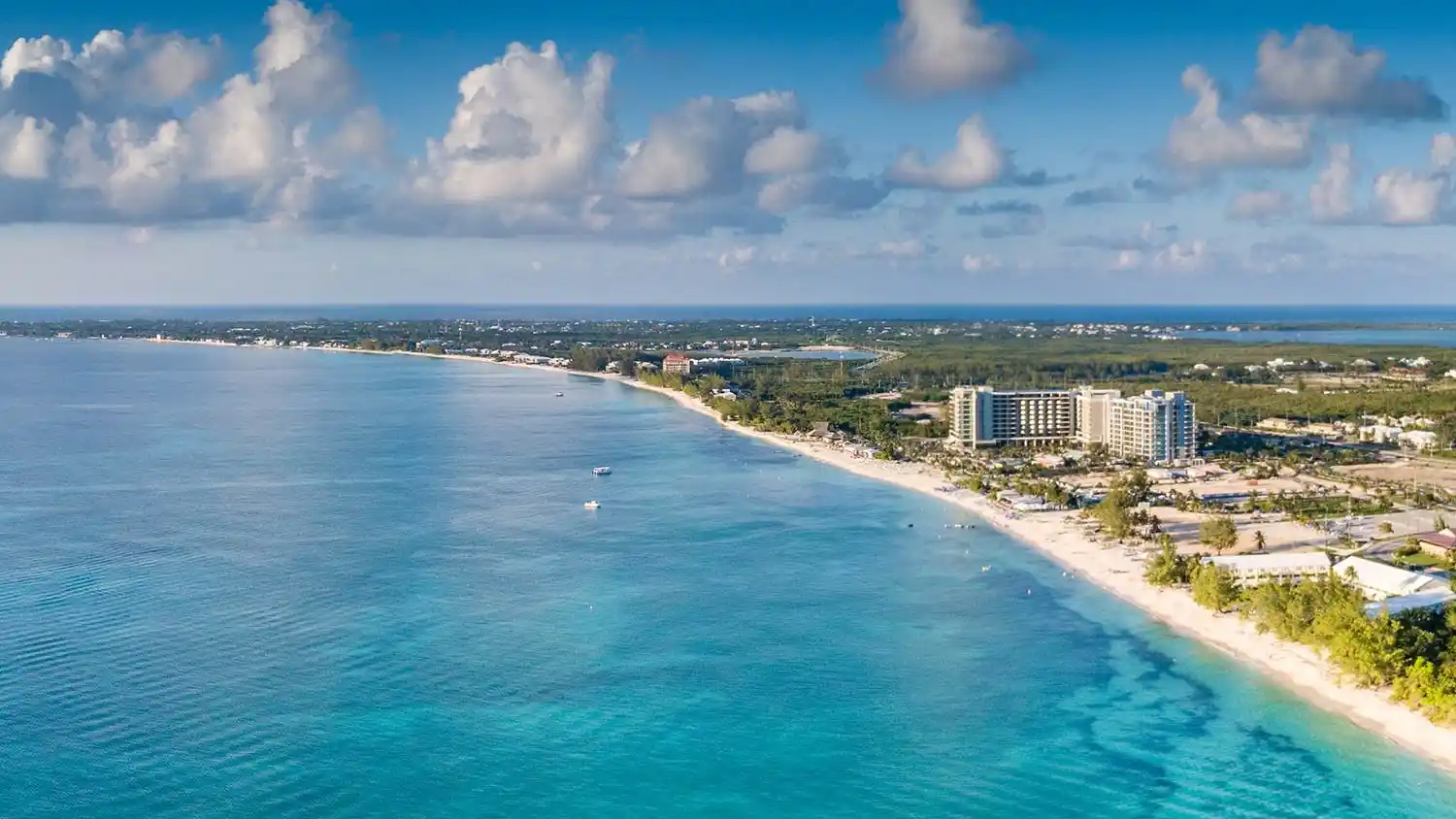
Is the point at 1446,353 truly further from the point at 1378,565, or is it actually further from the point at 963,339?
A: the point at 1378,565

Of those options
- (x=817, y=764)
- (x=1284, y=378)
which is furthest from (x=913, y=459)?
(x=1284, y=378)

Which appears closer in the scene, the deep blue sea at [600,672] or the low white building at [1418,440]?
the deep blue sea at [600,672]

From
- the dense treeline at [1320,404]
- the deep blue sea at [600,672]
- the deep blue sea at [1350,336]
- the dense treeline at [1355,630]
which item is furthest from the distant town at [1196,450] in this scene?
the deep blue sea at [1350,336]

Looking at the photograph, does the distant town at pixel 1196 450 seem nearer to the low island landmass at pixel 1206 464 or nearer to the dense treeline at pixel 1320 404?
the low island landmass at pixel 1206 464

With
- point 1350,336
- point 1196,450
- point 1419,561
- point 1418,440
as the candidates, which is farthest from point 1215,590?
point 1350,336

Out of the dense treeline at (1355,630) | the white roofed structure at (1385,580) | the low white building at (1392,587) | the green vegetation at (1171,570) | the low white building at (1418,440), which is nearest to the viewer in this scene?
the dense treeline at (1355,630)

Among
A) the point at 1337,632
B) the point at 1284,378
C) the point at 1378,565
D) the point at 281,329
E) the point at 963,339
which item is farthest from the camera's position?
the point at 281,329

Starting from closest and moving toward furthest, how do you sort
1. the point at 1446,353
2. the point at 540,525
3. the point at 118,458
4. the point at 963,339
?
1. the point at 540,525
2. the point at 118,458
3. the point at 1446,353
4. the point at 963,339

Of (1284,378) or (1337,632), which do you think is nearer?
(1337,632)
